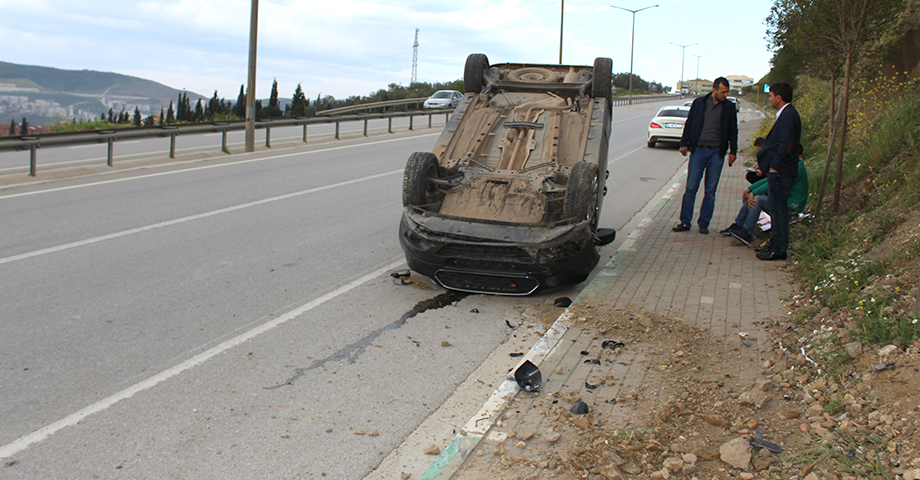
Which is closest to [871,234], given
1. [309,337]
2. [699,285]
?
[699,285]

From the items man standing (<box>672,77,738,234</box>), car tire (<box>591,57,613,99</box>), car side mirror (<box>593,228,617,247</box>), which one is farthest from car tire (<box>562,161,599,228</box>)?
man standing (<box>672,77,738,234</box>)

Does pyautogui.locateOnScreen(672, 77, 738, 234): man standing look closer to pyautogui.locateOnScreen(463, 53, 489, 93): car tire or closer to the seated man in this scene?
the seated man

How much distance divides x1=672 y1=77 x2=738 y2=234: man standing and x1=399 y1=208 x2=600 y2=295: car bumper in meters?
3.23

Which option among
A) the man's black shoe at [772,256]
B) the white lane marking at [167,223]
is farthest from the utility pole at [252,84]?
the man's black shoe at [772,256]

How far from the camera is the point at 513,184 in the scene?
6.77 metres

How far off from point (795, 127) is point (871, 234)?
137 centimetres

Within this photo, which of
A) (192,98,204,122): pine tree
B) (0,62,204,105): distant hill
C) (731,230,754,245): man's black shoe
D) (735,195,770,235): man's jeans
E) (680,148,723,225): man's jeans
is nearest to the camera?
(735,195,770,235): man's jeans

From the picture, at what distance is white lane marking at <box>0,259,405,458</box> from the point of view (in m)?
3.60

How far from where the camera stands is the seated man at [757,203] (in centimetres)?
772

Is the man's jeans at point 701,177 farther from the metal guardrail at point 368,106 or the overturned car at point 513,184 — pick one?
the metal guardrail at point 368,106

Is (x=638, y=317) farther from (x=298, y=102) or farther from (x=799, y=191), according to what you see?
(x=298, y=102)

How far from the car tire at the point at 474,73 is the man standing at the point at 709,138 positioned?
2.80m

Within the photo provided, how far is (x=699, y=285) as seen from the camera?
639cm

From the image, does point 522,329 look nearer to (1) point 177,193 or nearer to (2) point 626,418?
(2) point 626,418
